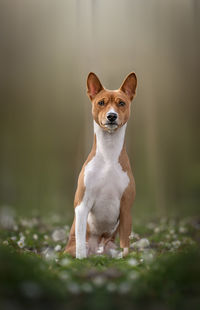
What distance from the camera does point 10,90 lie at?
584cm

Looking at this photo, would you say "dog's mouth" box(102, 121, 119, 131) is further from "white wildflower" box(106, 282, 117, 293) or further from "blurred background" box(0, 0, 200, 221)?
"blurred background" box(0, 0, 200, 221)

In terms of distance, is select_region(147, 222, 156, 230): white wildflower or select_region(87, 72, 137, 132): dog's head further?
select_region(147, 222, 156, 230): white wildflower

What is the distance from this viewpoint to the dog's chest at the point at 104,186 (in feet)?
11.3

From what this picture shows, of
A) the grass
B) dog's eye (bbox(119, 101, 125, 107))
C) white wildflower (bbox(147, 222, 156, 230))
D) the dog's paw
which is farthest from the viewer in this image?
white wildflower (bbox(147, 222, 156, 230))

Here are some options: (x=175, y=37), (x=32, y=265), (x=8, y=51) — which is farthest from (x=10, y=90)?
(x=32, y=265)

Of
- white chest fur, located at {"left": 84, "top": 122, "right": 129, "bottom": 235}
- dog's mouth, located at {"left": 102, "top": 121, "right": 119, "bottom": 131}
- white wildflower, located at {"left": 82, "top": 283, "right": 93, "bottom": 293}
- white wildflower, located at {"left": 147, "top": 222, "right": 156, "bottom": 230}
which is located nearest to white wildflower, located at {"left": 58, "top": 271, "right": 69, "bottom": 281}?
white wildflower, located at {"left": 82, "top": 283, "right": 93, "bottom": 293}

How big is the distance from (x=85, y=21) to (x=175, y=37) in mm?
1498

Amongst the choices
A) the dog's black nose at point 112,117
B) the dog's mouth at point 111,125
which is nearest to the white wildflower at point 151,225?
the dog's mouth at point 111,125

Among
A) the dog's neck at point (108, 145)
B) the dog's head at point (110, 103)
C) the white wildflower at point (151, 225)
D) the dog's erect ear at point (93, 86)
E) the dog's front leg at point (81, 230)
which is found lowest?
the white wildflower at point (151, 225)

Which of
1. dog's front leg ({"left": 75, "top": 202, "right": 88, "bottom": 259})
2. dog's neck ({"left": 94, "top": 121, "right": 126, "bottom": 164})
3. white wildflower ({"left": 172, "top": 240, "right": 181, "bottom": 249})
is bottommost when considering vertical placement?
white wildflower ({"left": 172, "top": 240, "right": 181, "bottom": 249})

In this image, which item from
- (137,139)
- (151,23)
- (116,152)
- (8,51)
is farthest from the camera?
(137,139)

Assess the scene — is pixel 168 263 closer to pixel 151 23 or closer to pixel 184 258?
pixel 184 258

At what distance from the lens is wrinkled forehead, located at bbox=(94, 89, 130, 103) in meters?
3.48

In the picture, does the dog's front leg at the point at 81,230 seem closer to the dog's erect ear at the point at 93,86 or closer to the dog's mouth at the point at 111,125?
the dog's mouth at the point at 111,125
